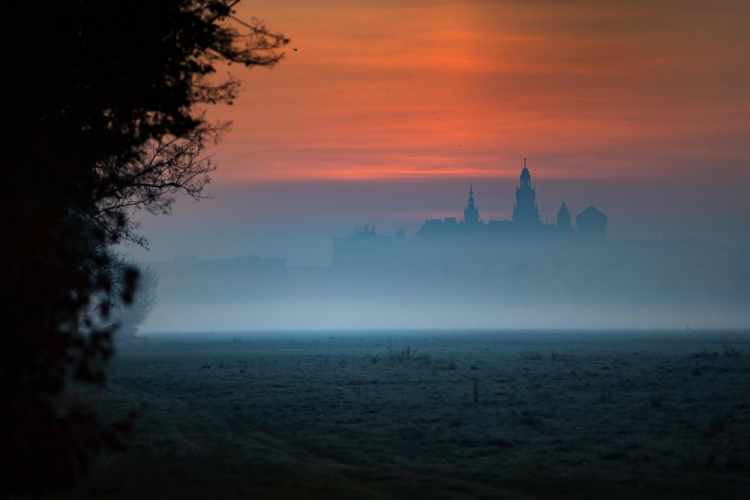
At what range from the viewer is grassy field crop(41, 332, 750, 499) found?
19047 millimetres

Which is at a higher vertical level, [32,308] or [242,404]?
[32,308]

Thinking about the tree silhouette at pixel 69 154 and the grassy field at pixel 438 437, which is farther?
the grassy field at pixel 438 437

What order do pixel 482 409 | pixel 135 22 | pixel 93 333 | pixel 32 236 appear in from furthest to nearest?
pixel 482 409, pixel 135 22, pixel 93 333, pixel 32 236

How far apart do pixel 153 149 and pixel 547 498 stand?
51.2 feet

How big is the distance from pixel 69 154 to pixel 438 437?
50.0 ft

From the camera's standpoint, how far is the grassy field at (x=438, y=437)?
19047 millimetres

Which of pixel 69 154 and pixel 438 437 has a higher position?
pixel 69 154

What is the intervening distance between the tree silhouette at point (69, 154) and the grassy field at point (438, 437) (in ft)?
20.3

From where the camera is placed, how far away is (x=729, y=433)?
26.6m

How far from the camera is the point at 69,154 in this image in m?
15.6

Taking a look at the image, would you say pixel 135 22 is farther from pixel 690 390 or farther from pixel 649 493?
pixel 690 390

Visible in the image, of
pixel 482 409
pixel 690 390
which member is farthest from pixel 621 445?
pixel 690 390

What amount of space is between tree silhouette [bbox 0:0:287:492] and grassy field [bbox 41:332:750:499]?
243 inches

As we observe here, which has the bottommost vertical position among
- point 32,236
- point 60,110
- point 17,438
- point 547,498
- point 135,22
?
Answer: point 547,498
